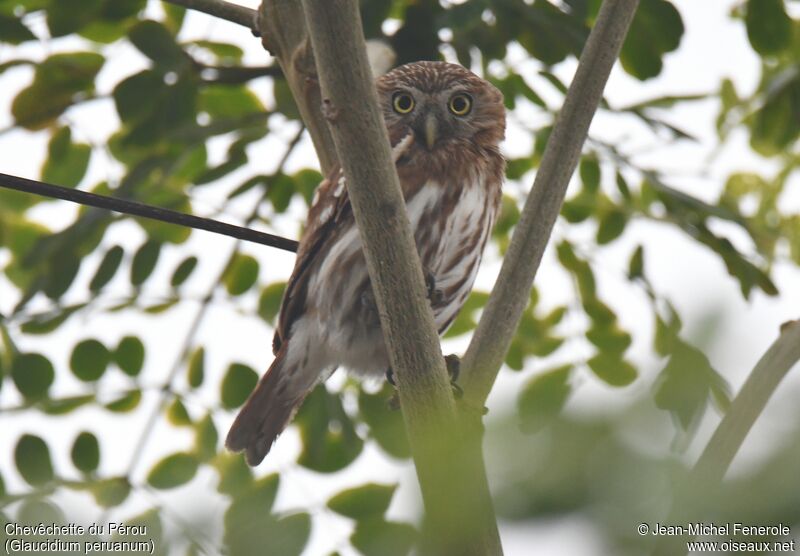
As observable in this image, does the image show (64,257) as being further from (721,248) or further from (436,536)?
(436,536)

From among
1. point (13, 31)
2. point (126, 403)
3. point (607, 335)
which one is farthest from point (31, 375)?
point (607, 335)

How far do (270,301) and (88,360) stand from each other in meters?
0.63

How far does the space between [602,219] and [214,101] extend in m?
1.44

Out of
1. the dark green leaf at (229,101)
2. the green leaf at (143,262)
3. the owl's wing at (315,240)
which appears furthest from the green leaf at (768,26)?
the green leaf at (143,262)

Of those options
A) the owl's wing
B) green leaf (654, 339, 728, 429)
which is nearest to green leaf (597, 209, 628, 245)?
the owl's wing

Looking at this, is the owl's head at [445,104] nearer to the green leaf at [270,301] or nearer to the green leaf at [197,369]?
the green leaf at [270,301]

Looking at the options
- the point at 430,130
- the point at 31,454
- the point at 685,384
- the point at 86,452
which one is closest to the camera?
the point at 685,384

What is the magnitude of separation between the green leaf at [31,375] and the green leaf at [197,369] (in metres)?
0.43

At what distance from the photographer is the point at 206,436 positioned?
307 centimetres

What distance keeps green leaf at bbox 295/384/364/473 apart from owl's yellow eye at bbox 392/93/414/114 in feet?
3.07

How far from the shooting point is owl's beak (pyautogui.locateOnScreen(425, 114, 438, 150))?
3.04 metres

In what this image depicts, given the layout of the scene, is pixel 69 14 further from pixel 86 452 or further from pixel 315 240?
pixel 86 452

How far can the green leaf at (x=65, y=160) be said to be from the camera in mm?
3357

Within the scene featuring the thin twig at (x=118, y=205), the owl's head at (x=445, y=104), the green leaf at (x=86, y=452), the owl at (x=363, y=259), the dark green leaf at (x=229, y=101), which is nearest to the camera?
the thin twig at (x=118, y=205)
